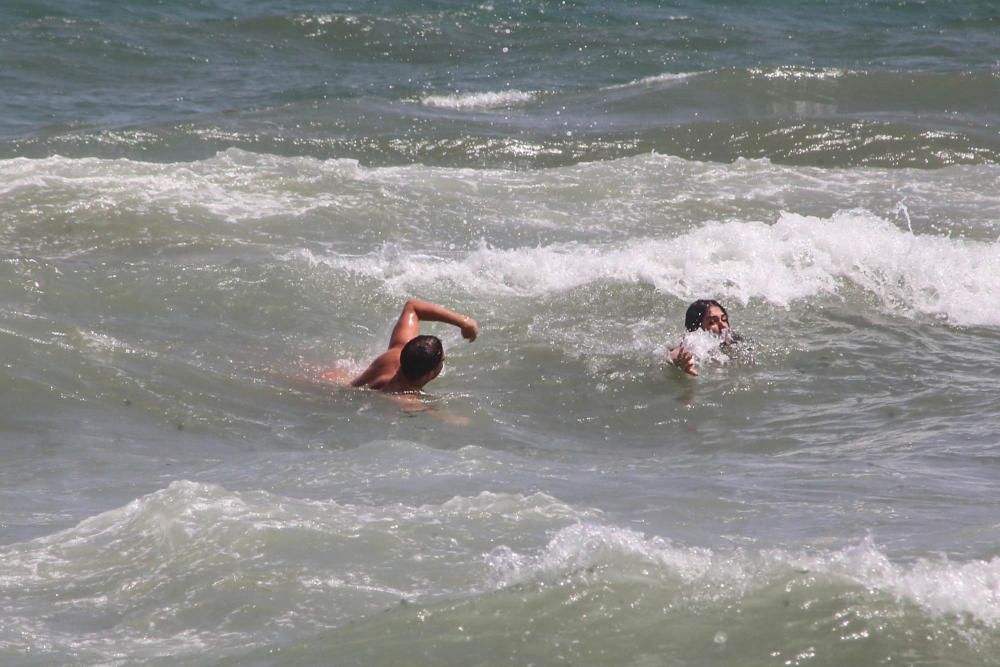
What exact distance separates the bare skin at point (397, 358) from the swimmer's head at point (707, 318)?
138 centimetres

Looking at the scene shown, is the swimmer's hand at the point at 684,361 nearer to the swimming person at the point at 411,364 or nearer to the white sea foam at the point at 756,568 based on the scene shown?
the swimming person at the point at 411,364

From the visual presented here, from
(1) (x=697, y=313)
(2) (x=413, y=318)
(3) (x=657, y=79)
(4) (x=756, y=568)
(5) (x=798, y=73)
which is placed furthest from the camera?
(3) (x=657, y=79)

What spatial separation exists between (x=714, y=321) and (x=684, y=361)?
33 cm

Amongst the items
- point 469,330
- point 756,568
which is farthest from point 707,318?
point 756,568

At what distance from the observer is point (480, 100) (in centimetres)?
1809

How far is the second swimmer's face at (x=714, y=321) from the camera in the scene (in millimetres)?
8164

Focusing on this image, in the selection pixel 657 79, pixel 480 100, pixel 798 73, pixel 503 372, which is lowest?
pixel 503 372

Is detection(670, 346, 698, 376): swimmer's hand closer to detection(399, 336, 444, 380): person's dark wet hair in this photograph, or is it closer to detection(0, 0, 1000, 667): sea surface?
detection(0, 0, 1000, 667): sea surface

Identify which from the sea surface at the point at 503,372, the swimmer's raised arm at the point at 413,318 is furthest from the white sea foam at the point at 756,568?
the swimmer's raised arm at the point at 413,318

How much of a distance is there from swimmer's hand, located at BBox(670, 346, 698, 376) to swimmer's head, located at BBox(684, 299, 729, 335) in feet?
0.68

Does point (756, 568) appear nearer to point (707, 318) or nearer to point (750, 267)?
point (707, 318)

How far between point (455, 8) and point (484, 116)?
331 inches

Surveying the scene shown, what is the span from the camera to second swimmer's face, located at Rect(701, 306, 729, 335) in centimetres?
816

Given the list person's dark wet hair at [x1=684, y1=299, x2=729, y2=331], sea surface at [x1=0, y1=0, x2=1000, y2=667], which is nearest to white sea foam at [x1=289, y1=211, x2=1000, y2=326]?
sea surface at [x1=0, y1=0, x2=1000, y2=667]
